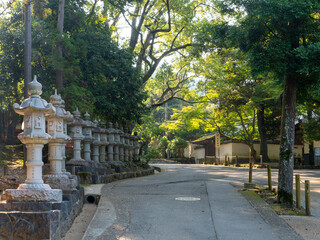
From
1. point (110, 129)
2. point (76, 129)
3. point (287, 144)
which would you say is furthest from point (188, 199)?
point (110, 129)

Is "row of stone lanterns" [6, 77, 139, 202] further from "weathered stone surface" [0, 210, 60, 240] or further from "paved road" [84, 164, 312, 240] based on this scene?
"paved road" [84, 164, 312, 240]

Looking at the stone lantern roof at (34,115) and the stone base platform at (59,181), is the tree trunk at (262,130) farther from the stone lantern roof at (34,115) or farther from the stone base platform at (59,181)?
the stone lantern roof at (34,115)

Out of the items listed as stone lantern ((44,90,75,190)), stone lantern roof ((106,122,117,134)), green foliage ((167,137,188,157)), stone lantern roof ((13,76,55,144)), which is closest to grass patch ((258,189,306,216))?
stone lantern ((44,90,75,190))

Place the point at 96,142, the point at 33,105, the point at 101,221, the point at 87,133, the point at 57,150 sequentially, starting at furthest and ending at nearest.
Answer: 1. the point at 96,142
2. the point at 87,133
3. the point at 57,150
4. the point at 101,221
5. the point at 33,105

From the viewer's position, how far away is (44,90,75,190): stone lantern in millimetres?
7688

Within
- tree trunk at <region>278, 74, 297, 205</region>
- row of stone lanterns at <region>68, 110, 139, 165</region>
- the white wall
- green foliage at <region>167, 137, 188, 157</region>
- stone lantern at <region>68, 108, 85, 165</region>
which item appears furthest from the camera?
the white wall

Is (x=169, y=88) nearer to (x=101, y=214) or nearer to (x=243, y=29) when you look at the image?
(x=243, y=29)

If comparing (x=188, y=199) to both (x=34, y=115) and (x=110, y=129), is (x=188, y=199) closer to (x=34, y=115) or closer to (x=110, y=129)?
(x=34, y=115)

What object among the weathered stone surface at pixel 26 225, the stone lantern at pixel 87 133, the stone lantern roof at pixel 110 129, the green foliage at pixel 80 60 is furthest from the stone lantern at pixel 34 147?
the stone lantern roof at pixel 110 129

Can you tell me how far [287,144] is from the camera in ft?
30.2

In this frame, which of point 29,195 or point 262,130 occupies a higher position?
point 262,130

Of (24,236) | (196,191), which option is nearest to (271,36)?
(196,191)

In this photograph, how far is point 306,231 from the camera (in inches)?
252

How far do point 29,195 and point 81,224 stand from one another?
1.38m
